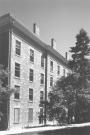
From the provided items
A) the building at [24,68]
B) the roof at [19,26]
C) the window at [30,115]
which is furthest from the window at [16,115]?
the roof at [19,26]

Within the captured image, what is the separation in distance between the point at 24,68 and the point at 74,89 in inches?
287

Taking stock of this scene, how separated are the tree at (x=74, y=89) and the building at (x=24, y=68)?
2979 mm

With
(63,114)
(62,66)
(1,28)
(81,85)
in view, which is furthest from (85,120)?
(1,28)

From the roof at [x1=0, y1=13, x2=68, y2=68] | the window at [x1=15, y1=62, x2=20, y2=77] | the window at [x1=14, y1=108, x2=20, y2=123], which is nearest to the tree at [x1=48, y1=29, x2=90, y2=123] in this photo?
the window at [x1=14, y1=108, x2=20, y2=123]

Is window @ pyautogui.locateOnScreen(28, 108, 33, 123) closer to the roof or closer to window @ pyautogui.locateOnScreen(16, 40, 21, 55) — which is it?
window @ pyautogui.locateOnScreen(16, 40, 21, 55)

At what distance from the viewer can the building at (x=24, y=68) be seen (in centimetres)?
3006

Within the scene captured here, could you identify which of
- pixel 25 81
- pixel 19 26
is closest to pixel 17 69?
pixel 25 81

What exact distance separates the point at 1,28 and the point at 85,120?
18.8m

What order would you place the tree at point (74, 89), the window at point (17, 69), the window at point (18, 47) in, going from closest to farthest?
the tree at point (74, 89) < the window at point (17, 69) < the window at point (18, 47)

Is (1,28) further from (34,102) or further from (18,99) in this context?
(34,102)

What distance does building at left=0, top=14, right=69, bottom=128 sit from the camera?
30.1 meters

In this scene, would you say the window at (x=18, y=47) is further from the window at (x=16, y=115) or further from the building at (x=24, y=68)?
the window at (x=16, y=115)

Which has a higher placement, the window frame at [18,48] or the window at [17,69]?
the window frame at [18,48]

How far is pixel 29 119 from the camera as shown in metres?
33.6
